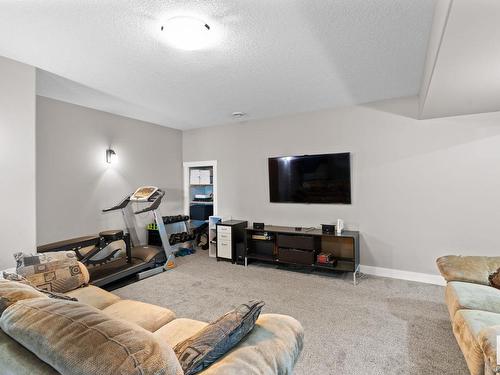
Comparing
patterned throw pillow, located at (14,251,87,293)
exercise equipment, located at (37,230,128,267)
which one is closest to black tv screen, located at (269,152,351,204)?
exercise equipment, located at (37,230,128,267)

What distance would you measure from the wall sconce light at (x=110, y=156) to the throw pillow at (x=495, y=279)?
500 centimetres

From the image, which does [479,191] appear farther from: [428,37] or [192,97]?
[192,97]

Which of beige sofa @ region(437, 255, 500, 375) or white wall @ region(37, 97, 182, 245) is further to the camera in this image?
white wall @ region(37, 97, 182, 245)

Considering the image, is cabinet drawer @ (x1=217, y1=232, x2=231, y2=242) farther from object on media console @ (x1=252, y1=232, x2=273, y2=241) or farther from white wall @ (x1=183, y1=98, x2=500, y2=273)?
white wall @ (x1=183, y1=98, x2=500, y2=273)

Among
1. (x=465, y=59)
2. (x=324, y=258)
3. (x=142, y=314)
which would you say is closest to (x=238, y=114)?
(x=324, y=258)

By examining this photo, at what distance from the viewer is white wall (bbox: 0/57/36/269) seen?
2.49 meters

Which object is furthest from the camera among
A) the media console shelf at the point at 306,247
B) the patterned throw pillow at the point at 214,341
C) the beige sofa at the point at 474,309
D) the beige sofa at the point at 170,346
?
the media console shelf at the point at 306,247

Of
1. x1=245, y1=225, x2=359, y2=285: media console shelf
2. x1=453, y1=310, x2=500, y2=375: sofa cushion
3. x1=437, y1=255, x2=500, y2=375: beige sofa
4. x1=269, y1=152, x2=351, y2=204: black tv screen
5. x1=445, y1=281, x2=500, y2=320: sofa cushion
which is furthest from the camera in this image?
x1=269, y1=152, x2=351, y2=204: black tv screen

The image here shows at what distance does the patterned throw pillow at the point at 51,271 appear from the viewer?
2.12 m

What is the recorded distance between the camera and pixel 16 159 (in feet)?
8.39

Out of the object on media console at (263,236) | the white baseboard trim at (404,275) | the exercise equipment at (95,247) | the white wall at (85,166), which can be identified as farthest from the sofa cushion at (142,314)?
the white baseboard trim at (404,275)

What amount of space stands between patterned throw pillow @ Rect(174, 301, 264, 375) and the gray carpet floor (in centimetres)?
104

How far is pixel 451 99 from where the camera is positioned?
2795 mm

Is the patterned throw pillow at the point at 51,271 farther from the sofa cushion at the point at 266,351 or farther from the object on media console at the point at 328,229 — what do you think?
the object on media console at the point at 328,229
